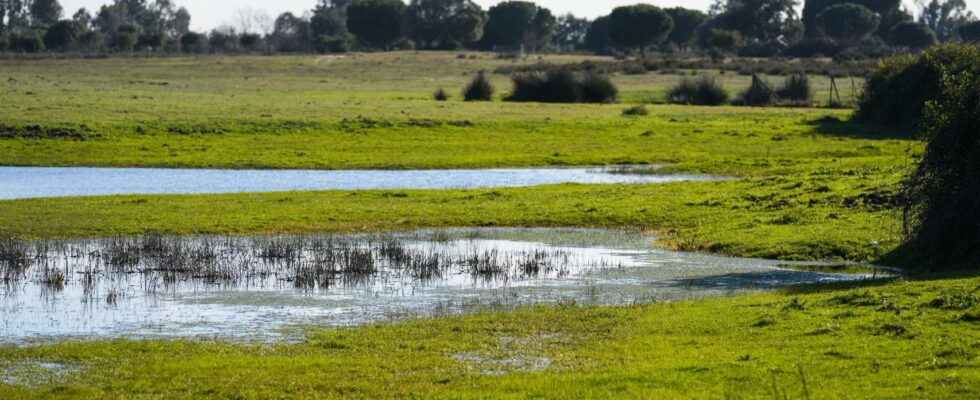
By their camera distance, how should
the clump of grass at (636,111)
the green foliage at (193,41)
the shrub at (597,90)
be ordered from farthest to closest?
the green foliage at (193,41)
the shrub at (597,90)
the clump of grass at (636,111)

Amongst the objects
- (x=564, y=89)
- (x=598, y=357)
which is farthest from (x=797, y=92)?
(x=598, y=357)

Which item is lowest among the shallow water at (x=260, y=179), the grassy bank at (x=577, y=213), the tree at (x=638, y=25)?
the shallow water at (x=260, y=179)

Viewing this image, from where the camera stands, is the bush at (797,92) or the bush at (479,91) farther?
the bush at (479,91)

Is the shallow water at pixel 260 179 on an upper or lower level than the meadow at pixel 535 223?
lower

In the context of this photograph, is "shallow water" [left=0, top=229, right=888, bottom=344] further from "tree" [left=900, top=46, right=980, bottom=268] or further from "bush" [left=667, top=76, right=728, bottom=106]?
"bush" [left=667, top=76, right=728, bottom=106]

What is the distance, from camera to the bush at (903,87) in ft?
215

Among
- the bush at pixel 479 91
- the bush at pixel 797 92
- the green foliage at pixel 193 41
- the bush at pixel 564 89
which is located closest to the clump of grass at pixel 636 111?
the bush at pixel 564 89

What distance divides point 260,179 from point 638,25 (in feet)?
506

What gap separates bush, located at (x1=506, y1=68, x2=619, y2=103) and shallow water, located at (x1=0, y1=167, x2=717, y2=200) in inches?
1497

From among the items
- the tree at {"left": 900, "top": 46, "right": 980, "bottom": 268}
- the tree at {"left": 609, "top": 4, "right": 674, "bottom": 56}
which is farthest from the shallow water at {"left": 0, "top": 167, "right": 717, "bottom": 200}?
the tree at {"left": 609, "top": 4, "right": 674, "bottom": 56}

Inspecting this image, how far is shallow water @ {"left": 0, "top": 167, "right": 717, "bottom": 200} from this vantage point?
4441cm

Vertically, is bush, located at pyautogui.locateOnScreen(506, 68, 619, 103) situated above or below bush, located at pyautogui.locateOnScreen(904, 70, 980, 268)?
below

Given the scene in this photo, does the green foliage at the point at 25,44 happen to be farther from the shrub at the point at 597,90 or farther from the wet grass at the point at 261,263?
the wet grass at the point at 261,263

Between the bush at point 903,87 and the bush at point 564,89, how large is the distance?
78.5 ft
